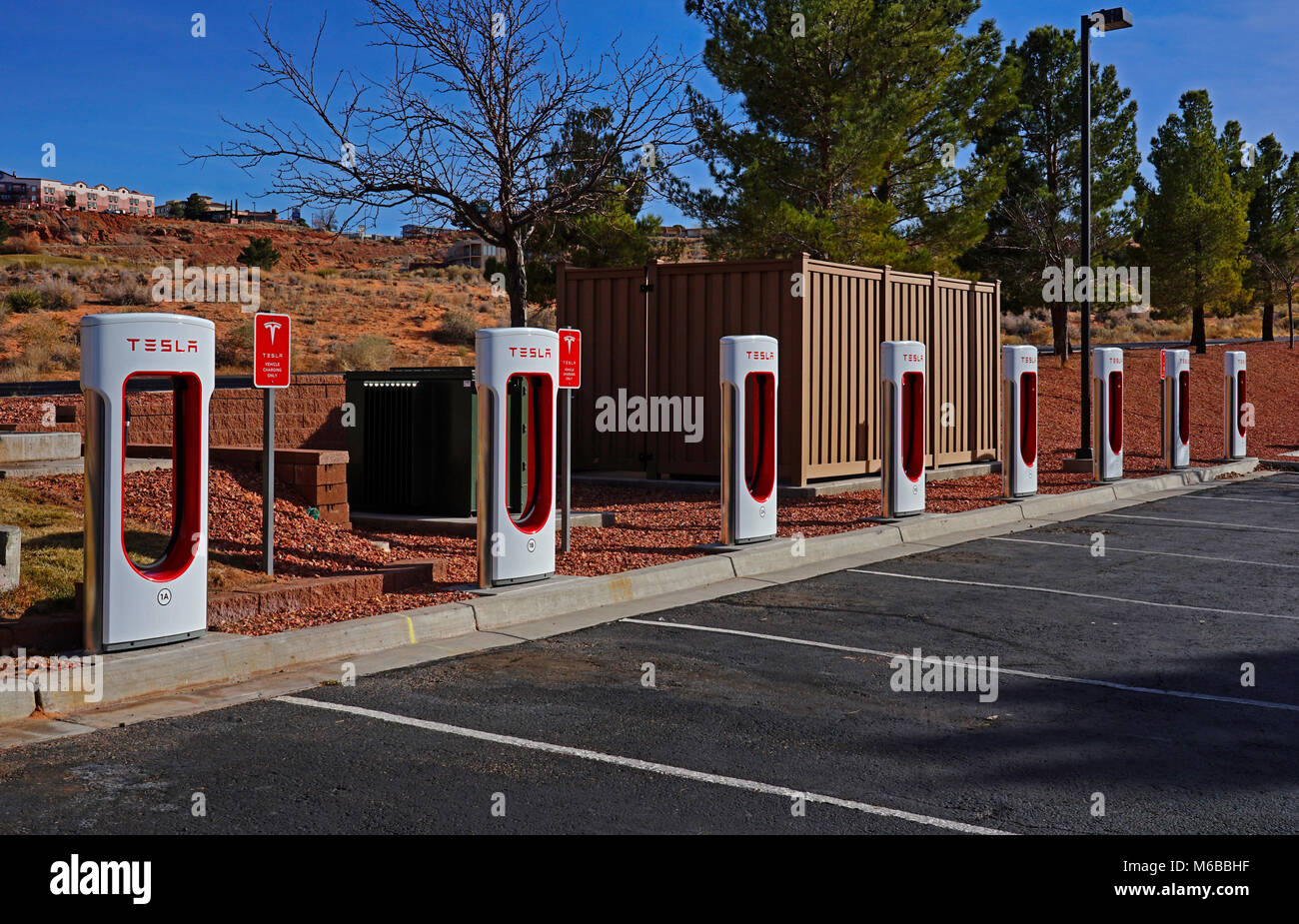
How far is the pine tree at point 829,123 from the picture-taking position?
75.4 feet

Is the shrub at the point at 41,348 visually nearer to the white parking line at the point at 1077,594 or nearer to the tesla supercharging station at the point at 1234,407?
the white parking line at the point at 1077,594

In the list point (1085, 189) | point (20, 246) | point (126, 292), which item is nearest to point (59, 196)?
point (20, 246)

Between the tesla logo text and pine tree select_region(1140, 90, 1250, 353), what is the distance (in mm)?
36513

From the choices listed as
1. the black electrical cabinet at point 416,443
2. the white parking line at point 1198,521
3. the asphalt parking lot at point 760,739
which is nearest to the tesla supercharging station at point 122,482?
the asphalt parking lot at point 760,739

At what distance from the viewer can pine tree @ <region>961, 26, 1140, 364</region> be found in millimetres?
32438

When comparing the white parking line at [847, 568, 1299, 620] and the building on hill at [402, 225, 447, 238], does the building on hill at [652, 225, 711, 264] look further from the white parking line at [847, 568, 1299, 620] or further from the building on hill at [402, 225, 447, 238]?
the white parking line at [847, 568, 1299, 620]

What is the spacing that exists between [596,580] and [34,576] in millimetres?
3689

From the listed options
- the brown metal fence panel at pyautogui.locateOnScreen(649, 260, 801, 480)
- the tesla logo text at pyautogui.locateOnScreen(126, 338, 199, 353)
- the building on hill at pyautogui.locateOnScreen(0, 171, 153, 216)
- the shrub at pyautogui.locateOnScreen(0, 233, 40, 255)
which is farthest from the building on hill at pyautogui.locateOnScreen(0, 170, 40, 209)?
the tesla logo text at pyautogui.locateOnScreen(126, 338, 199, 353)

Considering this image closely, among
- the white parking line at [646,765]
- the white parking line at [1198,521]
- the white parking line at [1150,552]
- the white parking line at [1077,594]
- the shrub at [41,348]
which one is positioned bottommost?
the white parking line at [646,765]

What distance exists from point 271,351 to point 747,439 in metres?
4.19

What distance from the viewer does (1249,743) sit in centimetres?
572

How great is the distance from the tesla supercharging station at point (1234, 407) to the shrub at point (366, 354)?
1880 cm
